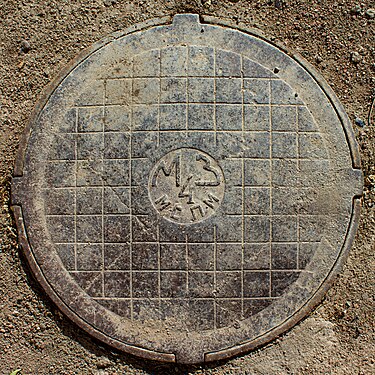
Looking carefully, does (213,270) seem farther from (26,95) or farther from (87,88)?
(26,95)

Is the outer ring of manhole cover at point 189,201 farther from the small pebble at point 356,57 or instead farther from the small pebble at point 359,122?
the small pebble at point 356,57

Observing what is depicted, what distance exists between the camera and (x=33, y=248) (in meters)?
2.03

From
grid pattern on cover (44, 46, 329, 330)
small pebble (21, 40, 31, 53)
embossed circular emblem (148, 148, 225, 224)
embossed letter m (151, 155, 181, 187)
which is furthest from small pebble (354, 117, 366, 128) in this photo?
small pebble (21, 40, 31, 53)

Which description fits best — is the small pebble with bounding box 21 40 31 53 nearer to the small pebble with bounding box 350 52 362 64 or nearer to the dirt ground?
the dirt ground

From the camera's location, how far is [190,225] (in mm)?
1981

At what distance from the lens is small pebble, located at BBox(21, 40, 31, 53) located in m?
2.11

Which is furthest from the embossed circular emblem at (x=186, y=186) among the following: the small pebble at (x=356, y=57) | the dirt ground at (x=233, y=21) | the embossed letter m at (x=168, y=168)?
the small pebble at (x=356, y=57)

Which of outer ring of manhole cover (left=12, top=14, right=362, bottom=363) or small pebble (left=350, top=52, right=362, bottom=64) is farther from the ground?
small pebble (left=350, top=52, right=362, bottom=64)

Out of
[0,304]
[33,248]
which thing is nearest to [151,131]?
[33,248]

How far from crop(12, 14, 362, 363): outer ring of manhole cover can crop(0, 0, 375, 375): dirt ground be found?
100 millimetres

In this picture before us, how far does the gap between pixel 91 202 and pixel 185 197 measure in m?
0.47

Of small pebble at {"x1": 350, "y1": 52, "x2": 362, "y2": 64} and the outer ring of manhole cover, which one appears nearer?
the outer ring of manhole cover

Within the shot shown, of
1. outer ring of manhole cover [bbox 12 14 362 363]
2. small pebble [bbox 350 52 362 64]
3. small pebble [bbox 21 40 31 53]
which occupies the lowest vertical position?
outer ring of manhole cover [bbox 12 14 362 363]

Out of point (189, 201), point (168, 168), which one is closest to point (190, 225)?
point (189, 201)
